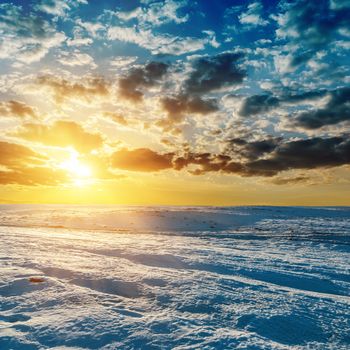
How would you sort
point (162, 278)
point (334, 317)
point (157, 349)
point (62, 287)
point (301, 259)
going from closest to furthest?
point (157, 349) < point (334, 317) < point (62, 287) < point (162, 278) < point (301, 259)

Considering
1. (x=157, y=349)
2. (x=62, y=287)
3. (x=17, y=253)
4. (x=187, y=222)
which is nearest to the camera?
(x=157, y=349)

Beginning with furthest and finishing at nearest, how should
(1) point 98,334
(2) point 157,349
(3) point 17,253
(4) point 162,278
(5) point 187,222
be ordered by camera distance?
1. (5) point 187,222
2. (3) point 17,253
3. (4) point 162,278
4. (1) point 98,334
5. (2) point 157,349

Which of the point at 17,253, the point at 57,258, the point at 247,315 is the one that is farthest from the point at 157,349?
the point at 17,253

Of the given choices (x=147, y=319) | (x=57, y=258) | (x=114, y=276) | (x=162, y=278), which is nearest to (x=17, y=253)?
(x=57, y=258)

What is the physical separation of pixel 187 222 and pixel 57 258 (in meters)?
29.3

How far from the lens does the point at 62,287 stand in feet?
25.0

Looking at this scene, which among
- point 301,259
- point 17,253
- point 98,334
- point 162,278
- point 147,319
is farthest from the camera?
point 301,259

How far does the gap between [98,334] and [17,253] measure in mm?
7816

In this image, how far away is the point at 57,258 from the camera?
10992mm

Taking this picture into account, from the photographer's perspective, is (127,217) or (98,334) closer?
(98,334)

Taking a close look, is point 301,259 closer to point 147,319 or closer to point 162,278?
point 162,278

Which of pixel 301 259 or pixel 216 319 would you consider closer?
pixel 216 319

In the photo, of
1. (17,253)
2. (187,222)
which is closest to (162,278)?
(17,253)

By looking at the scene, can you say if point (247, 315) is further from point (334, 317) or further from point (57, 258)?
point (57, 258)
